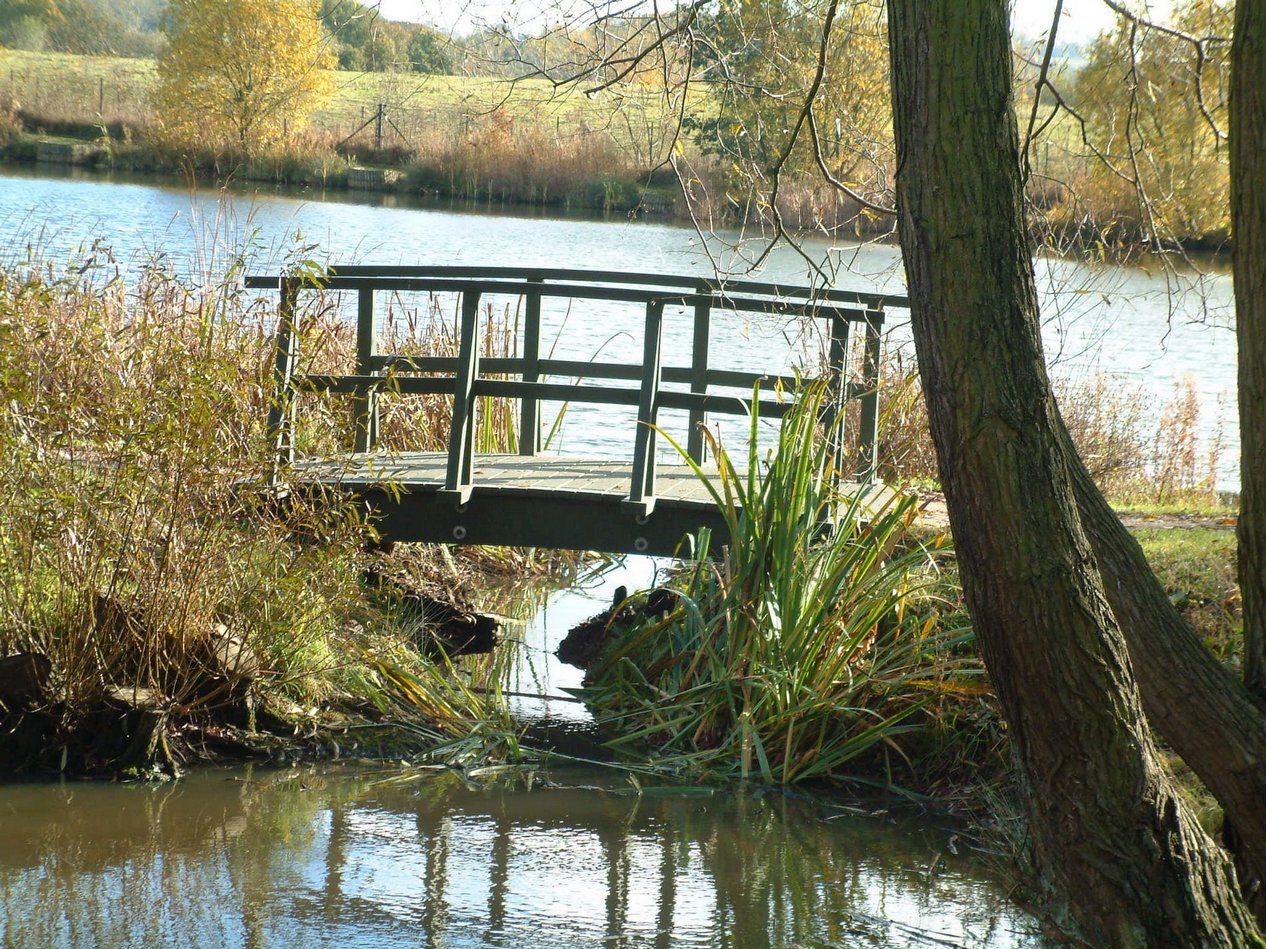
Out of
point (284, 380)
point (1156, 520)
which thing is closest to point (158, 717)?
point (284, 380)

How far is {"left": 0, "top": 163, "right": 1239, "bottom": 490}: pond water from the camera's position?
13086mm

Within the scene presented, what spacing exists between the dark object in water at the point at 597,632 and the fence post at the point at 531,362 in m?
1.28

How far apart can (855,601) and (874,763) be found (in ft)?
2.16

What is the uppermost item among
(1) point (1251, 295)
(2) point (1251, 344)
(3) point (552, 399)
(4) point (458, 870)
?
(1) point (1251, 295)

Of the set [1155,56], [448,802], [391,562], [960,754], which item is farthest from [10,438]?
[1155,56]

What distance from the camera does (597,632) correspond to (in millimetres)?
7078

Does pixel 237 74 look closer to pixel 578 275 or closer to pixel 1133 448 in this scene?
pixel 1133 448

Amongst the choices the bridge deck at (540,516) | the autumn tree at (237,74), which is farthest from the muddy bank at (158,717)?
the autumn tree at (237,74)

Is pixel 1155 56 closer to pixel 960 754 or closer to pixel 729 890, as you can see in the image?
pixel 960 754

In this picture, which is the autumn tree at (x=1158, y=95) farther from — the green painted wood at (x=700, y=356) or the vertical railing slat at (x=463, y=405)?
the vertical railing slat at (x=463, y=405)

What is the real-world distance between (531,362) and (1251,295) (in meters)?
4.63

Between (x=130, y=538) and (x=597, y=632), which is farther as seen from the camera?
(x=597, y=632)

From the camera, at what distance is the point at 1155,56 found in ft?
19.5

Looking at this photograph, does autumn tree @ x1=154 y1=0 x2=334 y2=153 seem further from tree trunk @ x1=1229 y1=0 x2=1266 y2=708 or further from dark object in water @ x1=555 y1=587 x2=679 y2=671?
tree trunk @ x1=1229 y1=0 x2=1266 y2=708
